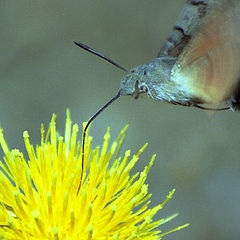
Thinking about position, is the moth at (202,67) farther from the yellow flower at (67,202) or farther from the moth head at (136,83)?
the yellow flower at (67,202)

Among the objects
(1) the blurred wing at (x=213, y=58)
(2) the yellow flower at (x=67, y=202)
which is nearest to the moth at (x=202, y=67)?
(1) the blurred wing at (x=213, y=58)

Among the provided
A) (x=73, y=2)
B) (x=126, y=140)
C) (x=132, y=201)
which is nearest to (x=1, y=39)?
(x=73, y=2)

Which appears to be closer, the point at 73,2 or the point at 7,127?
the point at 7,127

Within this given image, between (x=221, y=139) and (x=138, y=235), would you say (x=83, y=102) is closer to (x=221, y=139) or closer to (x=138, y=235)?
(x=221, y=139)

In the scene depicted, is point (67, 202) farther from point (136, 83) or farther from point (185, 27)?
point (185, 27)

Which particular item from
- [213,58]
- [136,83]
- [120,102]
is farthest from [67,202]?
[120,102]

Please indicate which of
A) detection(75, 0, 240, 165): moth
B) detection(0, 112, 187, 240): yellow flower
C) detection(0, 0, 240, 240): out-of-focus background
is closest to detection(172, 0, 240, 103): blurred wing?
detection(75, 0, 240, 165): moth

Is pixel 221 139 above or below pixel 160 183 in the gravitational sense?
above
